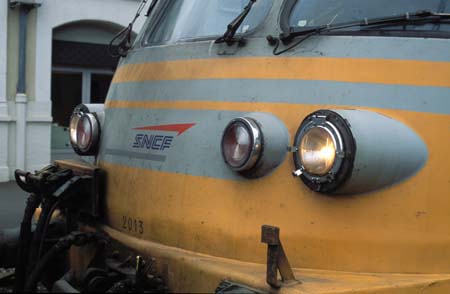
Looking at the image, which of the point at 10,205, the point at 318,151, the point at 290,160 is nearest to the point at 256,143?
the point at 290,160

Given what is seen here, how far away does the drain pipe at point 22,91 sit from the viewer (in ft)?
38.7

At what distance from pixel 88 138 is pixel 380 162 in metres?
2.01

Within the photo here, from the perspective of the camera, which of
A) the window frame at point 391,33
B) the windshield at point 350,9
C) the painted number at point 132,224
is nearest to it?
the window frame at point 391,33

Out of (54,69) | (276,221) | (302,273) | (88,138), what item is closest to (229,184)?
(276,221)

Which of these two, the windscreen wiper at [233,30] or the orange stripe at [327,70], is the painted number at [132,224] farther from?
the windscreen wiper at [233,30]

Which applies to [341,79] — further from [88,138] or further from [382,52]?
[88,138]

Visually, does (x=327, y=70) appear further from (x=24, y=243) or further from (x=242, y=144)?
(x=24, y=243)

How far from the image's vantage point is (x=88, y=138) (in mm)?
3963

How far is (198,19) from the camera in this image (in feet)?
11.9

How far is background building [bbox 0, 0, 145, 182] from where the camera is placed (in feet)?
38.8

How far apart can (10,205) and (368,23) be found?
25.1 ft

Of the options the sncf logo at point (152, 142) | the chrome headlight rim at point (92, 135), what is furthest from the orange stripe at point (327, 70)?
the chrome headlight rim at point (92, 135)

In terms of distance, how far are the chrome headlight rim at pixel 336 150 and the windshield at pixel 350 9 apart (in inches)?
24.1

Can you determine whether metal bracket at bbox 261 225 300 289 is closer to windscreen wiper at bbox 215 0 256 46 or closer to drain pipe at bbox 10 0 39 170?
windscreen wiper at bbox 215 0 256 46
